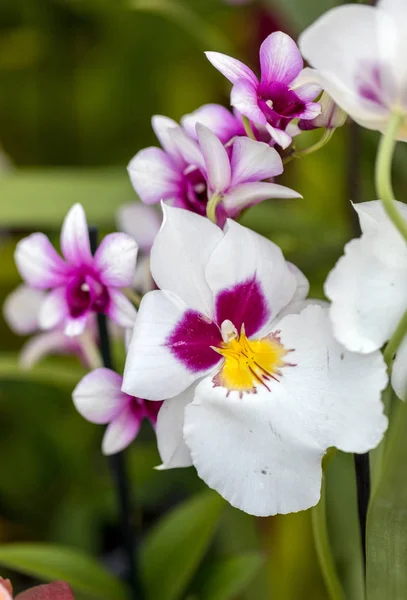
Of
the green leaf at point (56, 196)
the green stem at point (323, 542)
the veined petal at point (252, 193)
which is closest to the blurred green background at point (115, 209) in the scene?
the green leaf at point (56, 196)

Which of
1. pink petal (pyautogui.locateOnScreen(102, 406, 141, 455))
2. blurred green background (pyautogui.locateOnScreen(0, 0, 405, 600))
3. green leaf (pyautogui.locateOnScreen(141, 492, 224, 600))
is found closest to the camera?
pink petal (pyautogui.locateOnScreen(102, 406, 141, 455))

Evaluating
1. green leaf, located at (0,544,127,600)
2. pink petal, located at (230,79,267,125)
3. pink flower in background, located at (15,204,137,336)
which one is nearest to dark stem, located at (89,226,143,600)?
green leaf, located at (0,544,127,600)

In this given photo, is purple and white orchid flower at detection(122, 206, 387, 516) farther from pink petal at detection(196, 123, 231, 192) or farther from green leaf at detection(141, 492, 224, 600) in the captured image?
green leaf at detection(141, 492, 224, 600)

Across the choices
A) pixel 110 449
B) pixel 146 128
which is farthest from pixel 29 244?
pixel 146 128

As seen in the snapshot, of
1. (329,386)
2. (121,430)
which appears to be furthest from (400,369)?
(121,430)

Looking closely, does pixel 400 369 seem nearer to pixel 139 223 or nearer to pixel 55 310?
pixel 55 310
